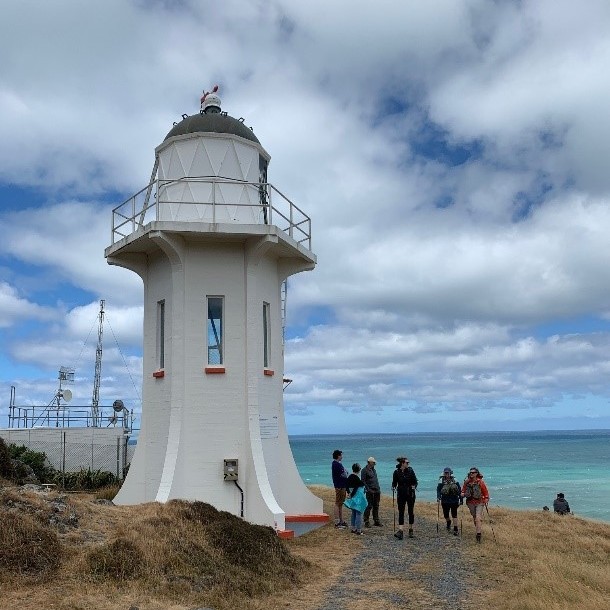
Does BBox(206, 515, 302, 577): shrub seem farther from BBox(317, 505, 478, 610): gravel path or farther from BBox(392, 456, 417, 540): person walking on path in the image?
BBox(392, 456, 417, 540): person walking on path

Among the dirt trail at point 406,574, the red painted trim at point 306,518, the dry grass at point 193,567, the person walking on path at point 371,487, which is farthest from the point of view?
the person walking on path at point 371,487

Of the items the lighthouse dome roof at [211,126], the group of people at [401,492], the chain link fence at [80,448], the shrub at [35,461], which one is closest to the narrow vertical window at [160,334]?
the lighthouse dome roof at [211,126]

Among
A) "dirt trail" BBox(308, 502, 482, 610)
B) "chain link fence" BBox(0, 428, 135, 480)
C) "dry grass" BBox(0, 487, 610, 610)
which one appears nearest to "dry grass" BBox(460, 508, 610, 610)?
"dry grass" BBox(0, 487, 610, 610)

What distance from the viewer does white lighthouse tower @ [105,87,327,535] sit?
1478 centimetres

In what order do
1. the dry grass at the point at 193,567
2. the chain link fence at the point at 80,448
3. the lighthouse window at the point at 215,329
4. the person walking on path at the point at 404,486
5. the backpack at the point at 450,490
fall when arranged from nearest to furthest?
the dry grass at the point at 193,567 → the person walking on path at the point at 404,486 → the lighthouse window at the point at 215,329 → the backpack at the point at 450,490 → the chain link fence at the point at 80,448

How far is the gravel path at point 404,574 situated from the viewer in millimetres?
9859

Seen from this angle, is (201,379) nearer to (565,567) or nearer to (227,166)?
(227,166)

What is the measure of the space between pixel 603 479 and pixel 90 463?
61.1m

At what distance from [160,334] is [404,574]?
7.84m

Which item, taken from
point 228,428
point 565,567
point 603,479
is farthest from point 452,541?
point 603,479

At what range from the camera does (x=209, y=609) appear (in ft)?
28.1

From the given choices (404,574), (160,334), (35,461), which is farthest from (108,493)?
(404,574)

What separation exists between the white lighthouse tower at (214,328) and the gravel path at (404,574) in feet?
7.50

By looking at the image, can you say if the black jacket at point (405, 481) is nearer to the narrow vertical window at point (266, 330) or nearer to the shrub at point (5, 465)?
the narrow vertical window at point (266, 330)
